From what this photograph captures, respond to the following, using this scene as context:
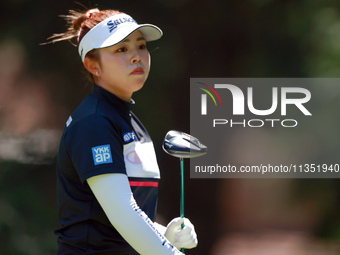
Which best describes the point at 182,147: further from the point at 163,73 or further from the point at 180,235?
the point at 163,73

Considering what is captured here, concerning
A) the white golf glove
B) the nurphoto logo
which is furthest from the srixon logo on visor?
the nurphoto logo

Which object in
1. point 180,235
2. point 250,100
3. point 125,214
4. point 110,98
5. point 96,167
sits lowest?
point 250,100

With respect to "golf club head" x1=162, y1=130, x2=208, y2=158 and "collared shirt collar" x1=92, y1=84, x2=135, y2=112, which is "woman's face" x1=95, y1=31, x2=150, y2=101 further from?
"golf club head" x1=162, y1=130, x2=208, y2=158

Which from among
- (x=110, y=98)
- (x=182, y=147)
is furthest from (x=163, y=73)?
(x=110, y=98)

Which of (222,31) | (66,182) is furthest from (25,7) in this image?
(66,182)

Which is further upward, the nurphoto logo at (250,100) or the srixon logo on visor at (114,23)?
the srixon logo on visor at (114,23)

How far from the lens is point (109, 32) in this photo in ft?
6.17

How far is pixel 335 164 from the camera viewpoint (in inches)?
208

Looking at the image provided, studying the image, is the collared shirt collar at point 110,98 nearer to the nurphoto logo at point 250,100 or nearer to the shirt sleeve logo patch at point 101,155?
the shirt sleeve logo patch at point 101,155

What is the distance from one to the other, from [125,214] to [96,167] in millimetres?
158

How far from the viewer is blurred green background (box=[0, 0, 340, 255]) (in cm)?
495

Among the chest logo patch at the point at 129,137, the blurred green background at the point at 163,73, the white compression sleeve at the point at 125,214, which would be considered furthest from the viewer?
the blurred green background at the point at 163,73

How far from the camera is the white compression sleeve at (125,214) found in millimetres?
1578

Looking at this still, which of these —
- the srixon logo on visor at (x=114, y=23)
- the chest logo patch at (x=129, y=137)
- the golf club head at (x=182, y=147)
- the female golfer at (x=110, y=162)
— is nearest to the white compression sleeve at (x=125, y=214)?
the female golfer at (x=110, y=162)
